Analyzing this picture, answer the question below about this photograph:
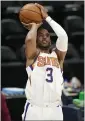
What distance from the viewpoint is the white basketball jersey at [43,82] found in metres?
5.06

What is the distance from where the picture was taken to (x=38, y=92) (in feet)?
16.6

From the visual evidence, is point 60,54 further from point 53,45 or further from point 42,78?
point 53,45

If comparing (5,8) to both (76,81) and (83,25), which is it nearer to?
(83,25)

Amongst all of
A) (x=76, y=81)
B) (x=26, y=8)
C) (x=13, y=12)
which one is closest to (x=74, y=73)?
(x=76, y=81)

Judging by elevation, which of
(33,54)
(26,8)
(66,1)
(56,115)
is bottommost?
(56,115)

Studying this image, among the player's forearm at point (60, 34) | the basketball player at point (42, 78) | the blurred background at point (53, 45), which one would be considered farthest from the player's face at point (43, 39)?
the blurred background at point (53, 45)

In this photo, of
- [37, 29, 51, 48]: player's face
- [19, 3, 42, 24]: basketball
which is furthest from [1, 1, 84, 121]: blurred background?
[37, 29, 51, 48]: player's face

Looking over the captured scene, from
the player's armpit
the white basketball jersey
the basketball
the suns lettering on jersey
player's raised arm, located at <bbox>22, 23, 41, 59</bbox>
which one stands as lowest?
the white basketball jersey

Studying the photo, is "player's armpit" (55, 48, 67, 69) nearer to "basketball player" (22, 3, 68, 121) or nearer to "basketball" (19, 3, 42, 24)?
"basketball player" (22, 3, 68, 121)

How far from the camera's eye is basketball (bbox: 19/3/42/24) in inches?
207

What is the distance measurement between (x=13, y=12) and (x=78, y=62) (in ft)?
6.40

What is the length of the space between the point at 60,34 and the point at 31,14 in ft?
1.19

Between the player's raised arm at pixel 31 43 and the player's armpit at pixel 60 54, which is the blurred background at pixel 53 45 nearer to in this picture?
the player's armpit at pixel 60 54

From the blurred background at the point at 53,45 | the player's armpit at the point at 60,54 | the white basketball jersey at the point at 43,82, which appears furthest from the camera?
the blurred background at the point at 53,45
